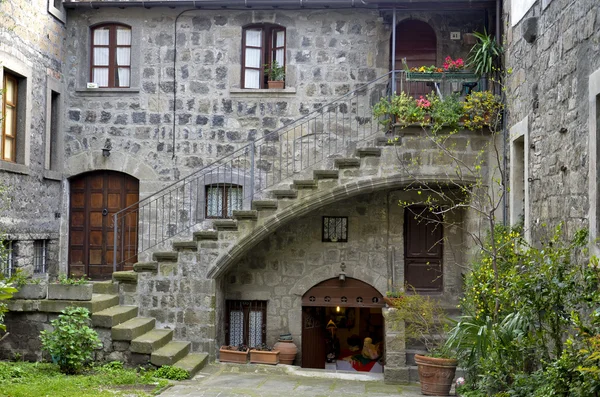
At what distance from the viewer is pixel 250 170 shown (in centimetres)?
1255

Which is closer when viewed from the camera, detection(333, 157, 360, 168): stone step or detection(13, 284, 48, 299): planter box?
detection(13, 284, 48, 299): planter box

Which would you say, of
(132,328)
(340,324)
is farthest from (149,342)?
(340,324)

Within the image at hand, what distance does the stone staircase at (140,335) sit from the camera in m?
10.3

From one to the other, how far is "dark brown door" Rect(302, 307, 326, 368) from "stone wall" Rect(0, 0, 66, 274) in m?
4.37

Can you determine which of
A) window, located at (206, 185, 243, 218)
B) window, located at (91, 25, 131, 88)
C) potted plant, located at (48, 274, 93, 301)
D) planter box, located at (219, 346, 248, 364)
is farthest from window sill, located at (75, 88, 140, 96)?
planter box, located at (219, 346, 248, 364)

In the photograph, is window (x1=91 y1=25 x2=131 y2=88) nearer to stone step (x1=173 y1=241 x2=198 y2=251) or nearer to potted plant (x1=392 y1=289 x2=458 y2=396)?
stone step (x1=173 y1=241 x2=198 y2=251)

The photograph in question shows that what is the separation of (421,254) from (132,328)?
5050 mm

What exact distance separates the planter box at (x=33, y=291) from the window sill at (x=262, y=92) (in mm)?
4463

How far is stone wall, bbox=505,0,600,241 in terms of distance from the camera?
686 cm

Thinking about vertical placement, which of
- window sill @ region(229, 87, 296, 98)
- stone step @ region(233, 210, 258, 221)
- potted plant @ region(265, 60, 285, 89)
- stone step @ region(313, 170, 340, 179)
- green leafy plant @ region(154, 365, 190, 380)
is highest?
potted plant @ region(265, 60, 285, 89)

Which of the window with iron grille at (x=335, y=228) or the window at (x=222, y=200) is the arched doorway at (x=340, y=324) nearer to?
the window with iron grille at (x=335, y=228)

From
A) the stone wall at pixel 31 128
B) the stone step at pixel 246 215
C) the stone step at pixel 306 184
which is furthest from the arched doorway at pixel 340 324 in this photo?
the stone wall at pixel 31 128

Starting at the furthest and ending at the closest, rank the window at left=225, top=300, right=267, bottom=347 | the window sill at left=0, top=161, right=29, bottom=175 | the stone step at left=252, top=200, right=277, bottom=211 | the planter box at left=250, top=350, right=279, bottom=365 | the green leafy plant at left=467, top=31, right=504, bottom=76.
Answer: the window at left=225, top=300, right=267, bottom=347 < the planter box at left=250, top=350, right=279, bottom=365 < the stone step at left=252, top=200, right=277, bottom=211 < the green leafy plant at left=467, top=31, right=504, bottom=76 < the window sill at left=0, top=161, right=29, bottom=175

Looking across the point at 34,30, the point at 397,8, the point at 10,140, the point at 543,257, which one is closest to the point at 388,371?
the point at 543,257
